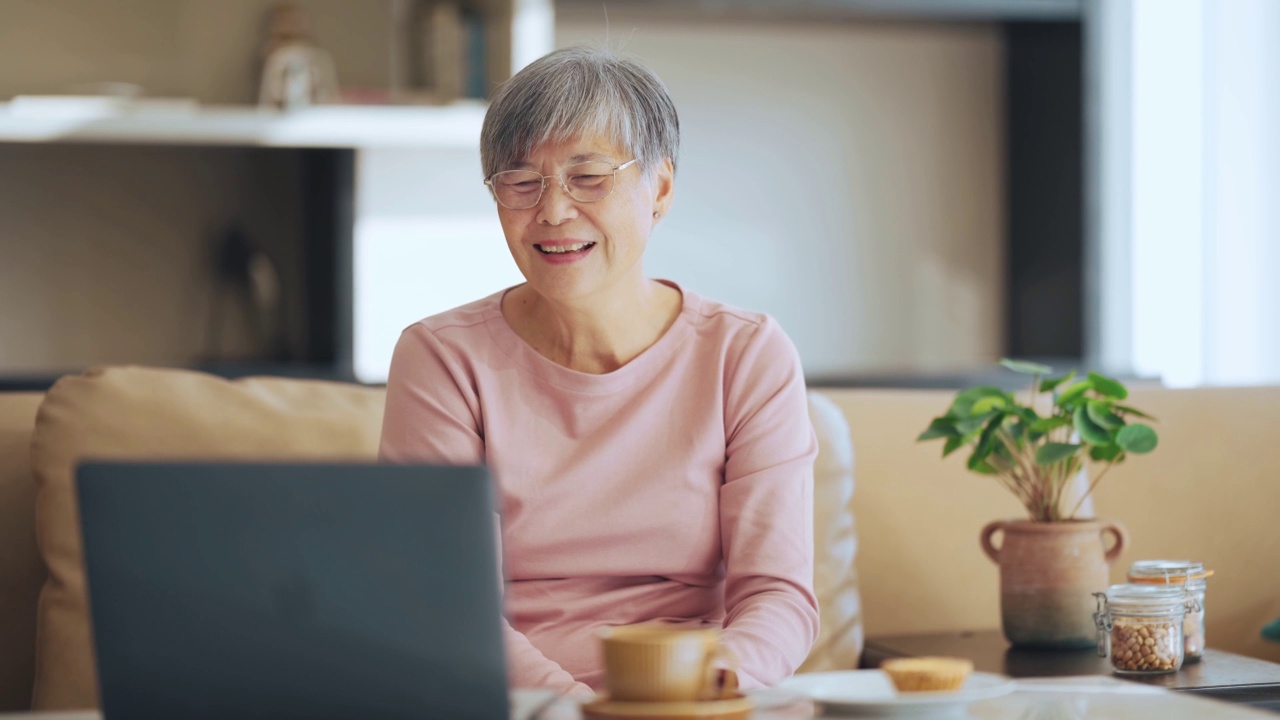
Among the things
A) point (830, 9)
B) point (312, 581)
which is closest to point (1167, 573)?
point (312, 581)

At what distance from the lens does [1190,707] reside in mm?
978

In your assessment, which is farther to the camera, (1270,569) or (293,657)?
(1270,569)

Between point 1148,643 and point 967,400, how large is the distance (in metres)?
0.38

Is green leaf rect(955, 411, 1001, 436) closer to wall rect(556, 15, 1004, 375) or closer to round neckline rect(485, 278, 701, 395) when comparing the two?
round neckline rect(485, 278, 701, 395)

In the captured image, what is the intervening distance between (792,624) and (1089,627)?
1.79 ft

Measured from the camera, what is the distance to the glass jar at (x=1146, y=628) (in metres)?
1.58

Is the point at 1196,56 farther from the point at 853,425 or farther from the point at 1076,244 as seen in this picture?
the point at 853,425

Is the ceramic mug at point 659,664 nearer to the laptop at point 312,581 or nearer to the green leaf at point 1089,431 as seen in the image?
the laptop at point 312,581

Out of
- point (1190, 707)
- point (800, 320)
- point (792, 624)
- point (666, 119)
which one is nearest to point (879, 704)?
point (1190, 707)

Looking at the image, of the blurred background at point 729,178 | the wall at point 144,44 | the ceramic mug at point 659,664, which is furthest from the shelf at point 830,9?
the ceramic mug at point 659,664

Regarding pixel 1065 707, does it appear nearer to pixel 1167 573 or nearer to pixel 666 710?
pixel 666 710

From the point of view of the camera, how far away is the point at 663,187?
5.53ft

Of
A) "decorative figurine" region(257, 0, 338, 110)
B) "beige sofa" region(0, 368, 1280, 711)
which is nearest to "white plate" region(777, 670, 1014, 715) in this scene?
"beige sofa" region(0, 368, 1280, 711)

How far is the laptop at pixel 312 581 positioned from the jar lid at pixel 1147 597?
3.29 ft
